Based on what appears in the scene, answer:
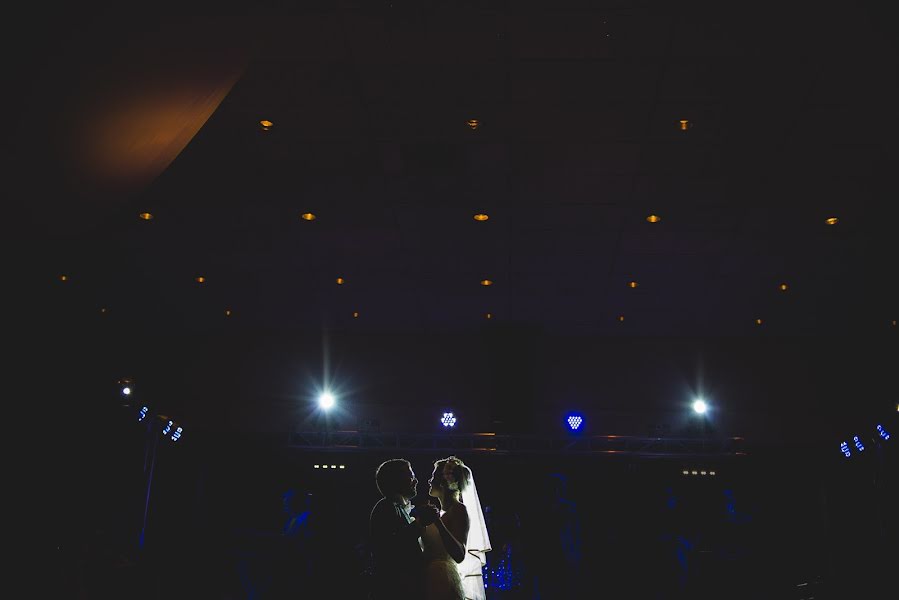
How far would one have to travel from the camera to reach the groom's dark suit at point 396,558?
148 inches

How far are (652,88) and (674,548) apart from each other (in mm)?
6546

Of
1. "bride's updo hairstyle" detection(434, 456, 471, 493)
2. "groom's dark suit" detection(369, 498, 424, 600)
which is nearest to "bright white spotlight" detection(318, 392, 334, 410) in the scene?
"bride's updo hairstyle" detection(434, 456, 471, 493)

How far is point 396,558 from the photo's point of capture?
377 centimetres

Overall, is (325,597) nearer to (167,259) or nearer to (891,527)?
(167,259)

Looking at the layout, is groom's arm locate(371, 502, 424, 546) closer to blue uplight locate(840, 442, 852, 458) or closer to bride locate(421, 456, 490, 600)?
bride locate(421, 456, 490, 600)

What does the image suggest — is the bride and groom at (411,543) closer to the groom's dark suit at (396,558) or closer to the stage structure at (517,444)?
the groom's dark suit at (396,558)

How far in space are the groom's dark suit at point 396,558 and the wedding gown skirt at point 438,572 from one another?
0.06 meters

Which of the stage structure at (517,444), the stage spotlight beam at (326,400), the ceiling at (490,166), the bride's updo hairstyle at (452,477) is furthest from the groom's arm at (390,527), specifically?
the stage spotlight beam at (326,400)

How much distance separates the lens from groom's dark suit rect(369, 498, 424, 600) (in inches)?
148

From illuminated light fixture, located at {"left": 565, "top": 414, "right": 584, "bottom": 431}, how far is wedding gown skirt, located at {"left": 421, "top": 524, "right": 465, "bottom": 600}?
22.2ft

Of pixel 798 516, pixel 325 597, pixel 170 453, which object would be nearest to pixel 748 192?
pixel 798 516

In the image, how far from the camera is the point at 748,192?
6.78m

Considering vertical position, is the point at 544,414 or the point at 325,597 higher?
the point at 544,414

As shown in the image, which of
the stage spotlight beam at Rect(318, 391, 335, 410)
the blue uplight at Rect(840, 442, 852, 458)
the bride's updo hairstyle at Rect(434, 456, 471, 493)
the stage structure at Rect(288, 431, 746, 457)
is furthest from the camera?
the stage spotlight beam at Rect(318, 391, 335, 410)
